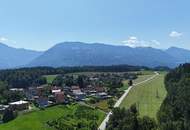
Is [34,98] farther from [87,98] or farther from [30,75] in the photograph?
[30,75]

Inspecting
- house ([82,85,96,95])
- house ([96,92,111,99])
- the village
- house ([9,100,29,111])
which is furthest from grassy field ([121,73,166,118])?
house ([9,100,29,111])

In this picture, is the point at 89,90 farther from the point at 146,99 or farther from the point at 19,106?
the point at 19,106

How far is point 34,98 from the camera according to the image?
398ft

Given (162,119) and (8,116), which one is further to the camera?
(8,116)

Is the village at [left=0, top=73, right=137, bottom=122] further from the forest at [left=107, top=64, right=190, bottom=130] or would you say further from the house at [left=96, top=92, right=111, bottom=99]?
the forest at [left=107, top=64, right=190, bottom=130]

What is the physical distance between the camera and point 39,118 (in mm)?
85688

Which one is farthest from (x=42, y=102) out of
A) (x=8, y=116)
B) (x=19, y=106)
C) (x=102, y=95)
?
(x=102, y=95)

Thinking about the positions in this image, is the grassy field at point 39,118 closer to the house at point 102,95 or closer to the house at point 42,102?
the house at point 42,102

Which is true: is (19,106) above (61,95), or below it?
below

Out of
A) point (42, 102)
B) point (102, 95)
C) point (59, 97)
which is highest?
point (59, 97)

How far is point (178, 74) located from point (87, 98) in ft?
114

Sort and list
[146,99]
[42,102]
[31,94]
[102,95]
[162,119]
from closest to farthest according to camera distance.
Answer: [162,119] → [42,102] → [146,99] → [102,95] → [31,94]

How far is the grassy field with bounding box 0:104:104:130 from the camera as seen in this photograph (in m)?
76.9

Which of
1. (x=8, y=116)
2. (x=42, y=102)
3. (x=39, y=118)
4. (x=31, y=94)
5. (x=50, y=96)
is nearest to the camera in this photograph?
(x=39, y=118)
